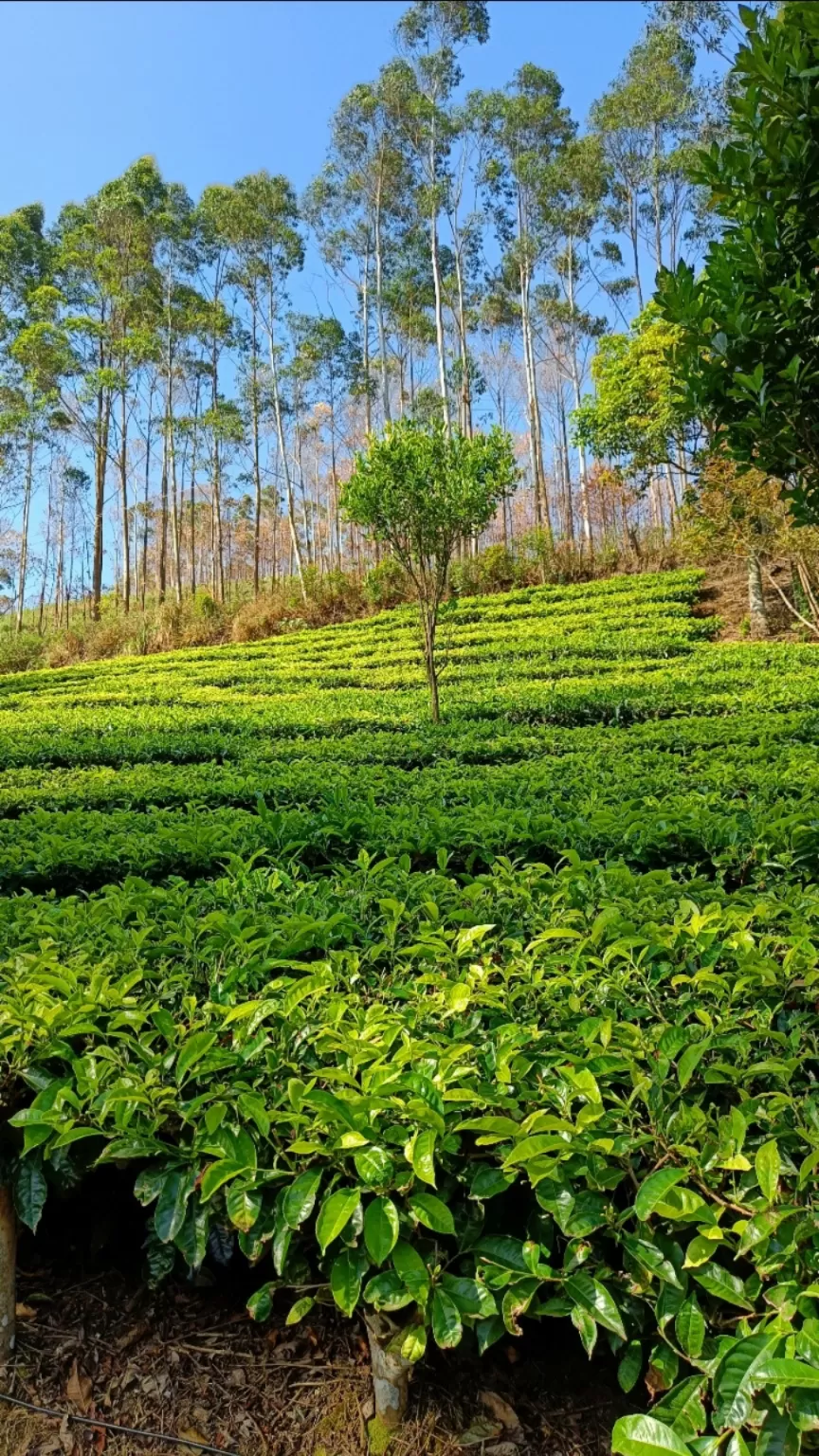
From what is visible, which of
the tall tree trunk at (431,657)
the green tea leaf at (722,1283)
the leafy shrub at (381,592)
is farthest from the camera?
the leafy shrub at (381,592)

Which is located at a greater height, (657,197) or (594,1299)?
(657,197)

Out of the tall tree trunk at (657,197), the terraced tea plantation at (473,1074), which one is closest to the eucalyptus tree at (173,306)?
the tall tree trunk at (657,197)

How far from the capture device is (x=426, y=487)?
665cm

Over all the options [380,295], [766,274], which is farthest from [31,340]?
[766,274]

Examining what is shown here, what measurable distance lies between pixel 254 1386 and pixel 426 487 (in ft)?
20.3

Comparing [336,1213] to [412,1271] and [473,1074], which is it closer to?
[412,1271]

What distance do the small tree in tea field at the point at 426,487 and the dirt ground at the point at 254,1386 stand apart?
5.89 m

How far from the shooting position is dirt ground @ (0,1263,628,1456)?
50.5 inches

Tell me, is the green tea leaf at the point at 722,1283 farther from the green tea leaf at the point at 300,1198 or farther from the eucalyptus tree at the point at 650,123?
the eucalyptus tree at the point at 650,123

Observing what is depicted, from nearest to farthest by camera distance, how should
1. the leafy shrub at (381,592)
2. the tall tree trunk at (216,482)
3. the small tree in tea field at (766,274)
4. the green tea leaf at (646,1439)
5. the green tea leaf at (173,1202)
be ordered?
the green tea leaf at (646,1439), the green tea leaf at (173,1202), the small tree in tea field at (766,274), the leafy shrub at (381,592), the tall tree trunk at (216,482)

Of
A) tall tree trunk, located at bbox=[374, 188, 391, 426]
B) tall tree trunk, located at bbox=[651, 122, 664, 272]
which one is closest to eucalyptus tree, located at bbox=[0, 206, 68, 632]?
tall tree trunk, located at bbox=[374, 188, 391, 426]

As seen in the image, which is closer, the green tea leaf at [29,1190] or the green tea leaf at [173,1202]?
the green tea leaf at [173,1202]

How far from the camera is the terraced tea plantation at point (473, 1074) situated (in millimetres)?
1123

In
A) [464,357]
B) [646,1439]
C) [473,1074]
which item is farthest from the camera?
[464,357]
